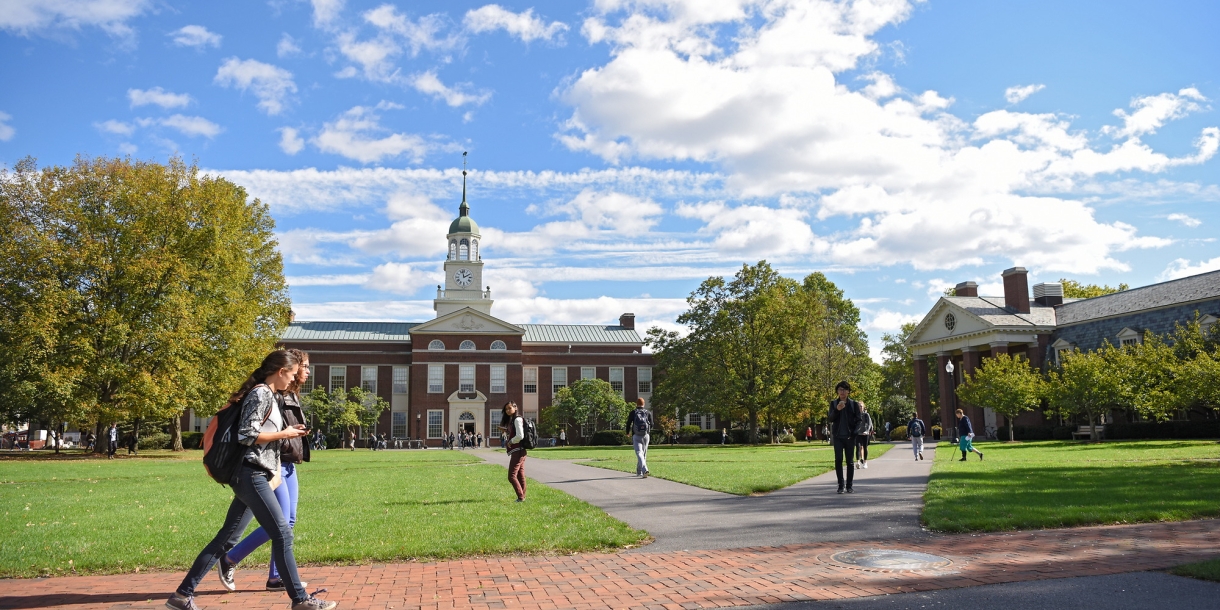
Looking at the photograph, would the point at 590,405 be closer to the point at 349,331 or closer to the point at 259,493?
the point at 349,331

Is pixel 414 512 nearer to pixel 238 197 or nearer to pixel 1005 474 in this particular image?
pixel 1005 474

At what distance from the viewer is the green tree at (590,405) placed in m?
59.9

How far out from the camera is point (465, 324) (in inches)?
2645

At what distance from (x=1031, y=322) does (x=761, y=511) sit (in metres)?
47.8

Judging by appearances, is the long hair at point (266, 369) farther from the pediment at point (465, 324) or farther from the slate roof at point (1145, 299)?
the pediment at point (465, 324)

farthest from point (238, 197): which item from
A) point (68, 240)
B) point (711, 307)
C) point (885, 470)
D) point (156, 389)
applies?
point (885, 470)

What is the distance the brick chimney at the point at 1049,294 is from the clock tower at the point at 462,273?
42624 millimetres

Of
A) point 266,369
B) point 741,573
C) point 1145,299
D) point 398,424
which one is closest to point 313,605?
point 266,369

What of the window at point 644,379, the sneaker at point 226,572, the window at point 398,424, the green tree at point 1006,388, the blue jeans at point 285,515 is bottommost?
the window at point 398,424

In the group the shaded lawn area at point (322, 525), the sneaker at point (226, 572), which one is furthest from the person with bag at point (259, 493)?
the shaded lawn area at point (322, 525)

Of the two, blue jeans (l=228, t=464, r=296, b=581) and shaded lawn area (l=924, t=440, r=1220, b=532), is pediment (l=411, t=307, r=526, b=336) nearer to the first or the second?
shaded lawn area (l=924, t=440, r=1220, b=532)

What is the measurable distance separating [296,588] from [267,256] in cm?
3975

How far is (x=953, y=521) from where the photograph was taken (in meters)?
8.97

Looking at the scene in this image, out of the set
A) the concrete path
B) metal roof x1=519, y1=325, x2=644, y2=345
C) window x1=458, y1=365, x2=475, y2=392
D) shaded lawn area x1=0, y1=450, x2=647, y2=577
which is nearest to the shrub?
window x1=458, y1=365, x2=475, y2=392
